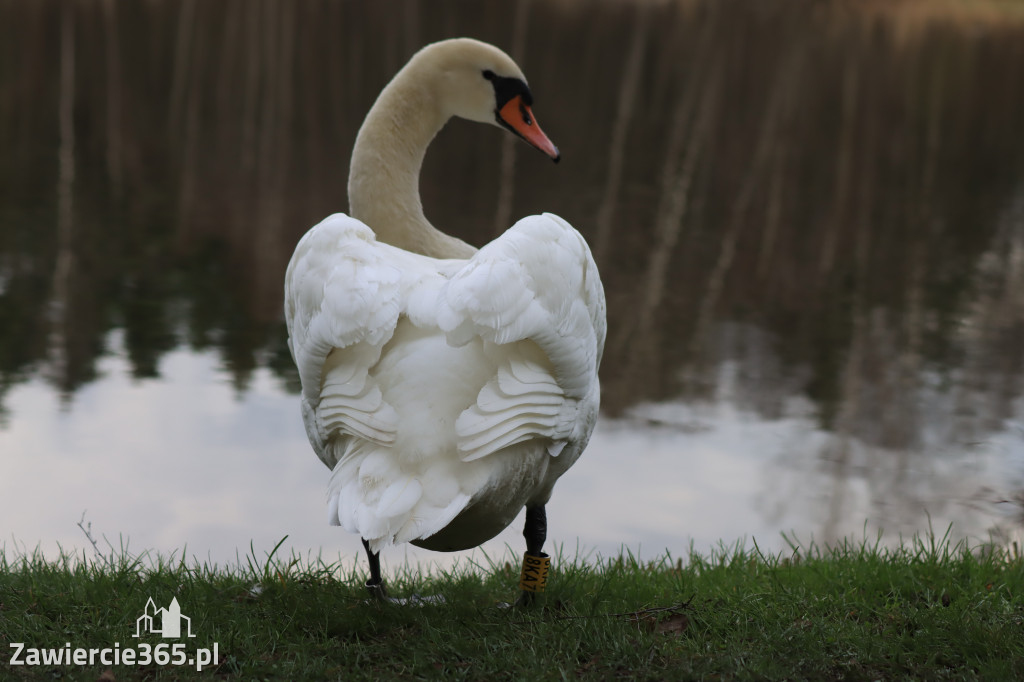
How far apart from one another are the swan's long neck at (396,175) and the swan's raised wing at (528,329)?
1095mm

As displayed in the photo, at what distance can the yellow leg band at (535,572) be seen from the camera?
3607 millimetres

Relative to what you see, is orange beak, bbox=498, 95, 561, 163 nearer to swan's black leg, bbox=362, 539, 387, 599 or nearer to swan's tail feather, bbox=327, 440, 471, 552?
swan's black leg, bbox=362, 539, 387, 599

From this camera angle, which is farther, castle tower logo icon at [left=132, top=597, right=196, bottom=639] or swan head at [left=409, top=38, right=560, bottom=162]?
swan head at [left=409, top=38, right=560, bottom=162]

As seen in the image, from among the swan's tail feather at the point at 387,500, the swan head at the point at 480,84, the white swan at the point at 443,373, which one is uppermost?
the swan head at the point at 480,84

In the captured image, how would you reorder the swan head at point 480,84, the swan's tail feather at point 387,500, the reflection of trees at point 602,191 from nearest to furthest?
the swan's tail feather at point 387,500
the swan head at point 480,84
the reflection of trees at point 602,191

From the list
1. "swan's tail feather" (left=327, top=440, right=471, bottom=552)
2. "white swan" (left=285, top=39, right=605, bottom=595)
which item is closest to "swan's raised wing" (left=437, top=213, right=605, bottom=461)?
"white swan" (left=285, top=39, right=605, bottom=595)

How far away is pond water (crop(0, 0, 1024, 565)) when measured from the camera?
19.0 feet

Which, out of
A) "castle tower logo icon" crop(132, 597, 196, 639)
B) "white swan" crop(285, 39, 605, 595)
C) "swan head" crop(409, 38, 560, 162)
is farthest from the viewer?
"swan head" crop(409, 38, 560, 162)

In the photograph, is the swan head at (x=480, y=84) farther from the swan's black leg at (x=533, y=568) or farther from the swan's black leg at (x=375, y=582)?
the swan's black leg at (x=375, y=582)

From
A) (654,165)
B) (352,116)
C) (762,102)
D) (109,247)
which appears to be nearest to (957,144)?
(762,102)

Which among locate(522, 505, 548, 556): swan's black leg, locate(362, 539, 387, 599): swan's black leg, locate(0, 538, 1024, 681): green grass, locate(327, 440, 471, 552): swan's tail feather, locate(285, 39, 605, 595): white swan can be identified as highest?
locate(285, 39, 605, 595): white swan

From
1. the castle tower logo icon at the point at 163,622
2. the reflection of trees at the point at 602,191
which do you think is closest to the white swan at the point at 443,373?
the castle tower logo icon at the point at 163,622

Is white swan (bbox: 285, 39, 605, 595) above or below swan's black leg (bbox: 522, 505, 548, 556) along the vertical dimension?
above

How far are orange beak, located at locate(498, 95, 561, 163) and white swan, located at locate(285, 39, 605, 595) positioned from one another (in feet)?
4.44
